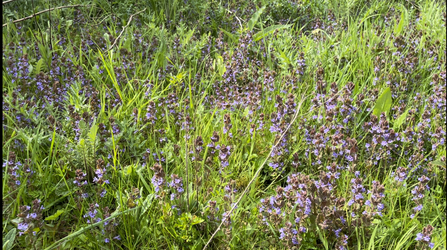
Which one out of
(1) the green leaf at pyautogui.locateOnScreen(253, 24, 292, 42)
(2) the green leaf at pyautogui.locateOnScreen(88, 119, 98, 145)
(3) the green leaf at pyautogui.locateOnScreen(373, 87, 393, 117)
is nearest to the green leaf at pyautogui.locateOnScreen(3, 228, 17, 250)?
(2) the green leaf at pyautogui.locateOnScreen(88, 119, 98, 145)

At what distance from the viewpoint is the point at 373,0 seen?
518 cm

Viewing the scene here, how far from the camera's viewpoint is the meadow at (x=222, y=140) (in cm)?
204

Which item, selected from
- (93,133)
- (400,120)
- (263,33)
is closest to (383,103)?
(400,120)

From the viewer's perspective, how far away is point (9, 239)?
1813 millimetres

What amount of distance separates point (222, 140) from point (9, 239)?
53.2 inches

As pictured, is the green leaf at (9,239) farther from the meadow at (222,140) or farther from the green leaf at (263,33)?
the green leaf at (263,33)

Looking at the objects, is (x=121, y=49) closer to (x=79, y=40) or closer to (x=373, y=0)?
(x=79, y=40)

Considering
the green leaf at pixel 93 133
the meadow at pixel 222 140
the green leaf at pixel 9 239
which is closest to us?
the green leaf at pixel 9 239

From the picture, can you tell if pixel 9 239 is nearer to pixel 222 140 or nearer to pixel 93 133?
pixel 93 133

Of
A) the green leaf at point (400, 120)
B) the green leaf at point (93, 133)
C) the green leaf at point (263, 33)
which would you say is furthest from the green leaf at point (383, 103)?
the green leaf at point (93, 133)

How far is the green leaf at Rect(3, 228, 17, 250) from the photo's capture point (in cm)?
179

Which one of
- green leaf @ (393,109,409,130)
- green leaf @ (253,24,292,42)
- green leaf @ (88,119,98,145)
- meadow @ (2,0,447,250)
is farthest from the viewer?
green leaf @ (253,24,292,42)

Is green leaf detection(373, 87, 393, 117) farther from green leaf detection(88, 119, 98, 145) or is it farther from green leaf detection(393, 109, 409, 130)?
green leaf detection(88, 119, 98, 145)

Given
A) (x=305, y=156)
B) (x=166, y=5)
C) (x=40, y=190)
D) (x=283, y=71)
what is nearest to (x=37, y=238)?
(x=40, y=190)
